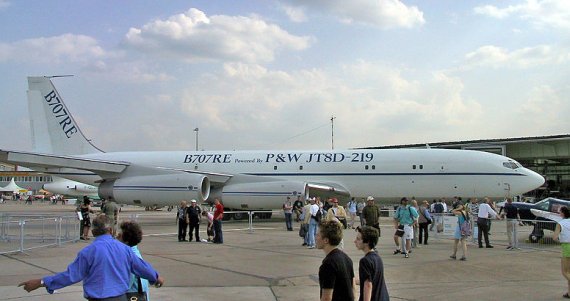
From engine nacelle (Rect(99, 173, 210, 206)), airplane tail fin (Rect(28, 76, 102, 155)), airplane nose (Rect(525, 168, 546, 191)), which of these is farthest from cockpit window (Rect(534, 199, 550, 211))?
airplane tail fin (Rect(28, 76, 102, 155))

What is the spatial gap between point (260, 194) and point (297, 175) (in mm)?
3206

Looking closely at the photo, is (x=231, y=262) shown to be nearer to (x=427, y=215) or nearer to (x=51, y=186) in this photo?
(x=427, y=215)

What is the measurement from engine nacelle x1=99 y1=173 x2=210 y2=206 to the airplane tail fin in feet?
23.7

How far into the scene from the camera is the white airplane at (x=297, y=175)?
24.8 m

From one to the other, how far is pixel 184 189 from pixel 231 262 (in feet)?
41.7

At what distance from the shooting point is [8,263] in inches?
457

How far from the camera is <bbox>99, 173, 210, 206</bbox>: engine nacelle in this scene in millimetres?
24297

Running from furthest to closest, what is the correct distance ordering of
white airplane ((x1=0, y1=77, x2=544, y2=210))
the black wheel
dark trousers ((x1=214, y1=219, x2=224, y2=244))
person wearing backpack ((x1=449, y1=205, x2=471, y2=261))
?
the black wheel, white airplane ((x1=0, y1=77, x2=544, y2=210)), dark trousers ((x1=214, y1=219, x2=224, y2=244)), person wearing backpack ((x1=449, y1=205, x2=471, y2=261))

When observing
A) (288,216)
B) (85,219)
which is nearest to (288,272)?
(85,219)

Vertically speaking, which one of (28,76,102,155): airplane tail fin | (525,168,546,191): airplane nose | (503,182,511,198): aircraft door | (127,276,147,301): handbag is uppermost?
(28,76,102,155): airplane tail fin

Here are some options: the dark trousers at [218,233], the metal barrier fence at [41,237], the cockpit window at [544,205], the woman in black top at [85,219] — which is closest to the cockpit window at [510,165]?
the cockpit window at [544,205]

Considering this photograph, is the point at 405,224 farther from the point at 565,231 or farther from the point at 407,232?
the point at 565,231

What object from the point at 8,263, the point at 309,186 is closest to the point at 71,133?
the point at 309,186

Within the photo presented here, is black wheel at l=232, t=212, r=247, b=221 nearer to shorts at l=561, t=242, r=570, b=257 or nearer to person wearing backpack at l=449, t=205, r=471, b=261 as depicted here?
person wearing backpack at l=449, t=205, r=471, b=261
